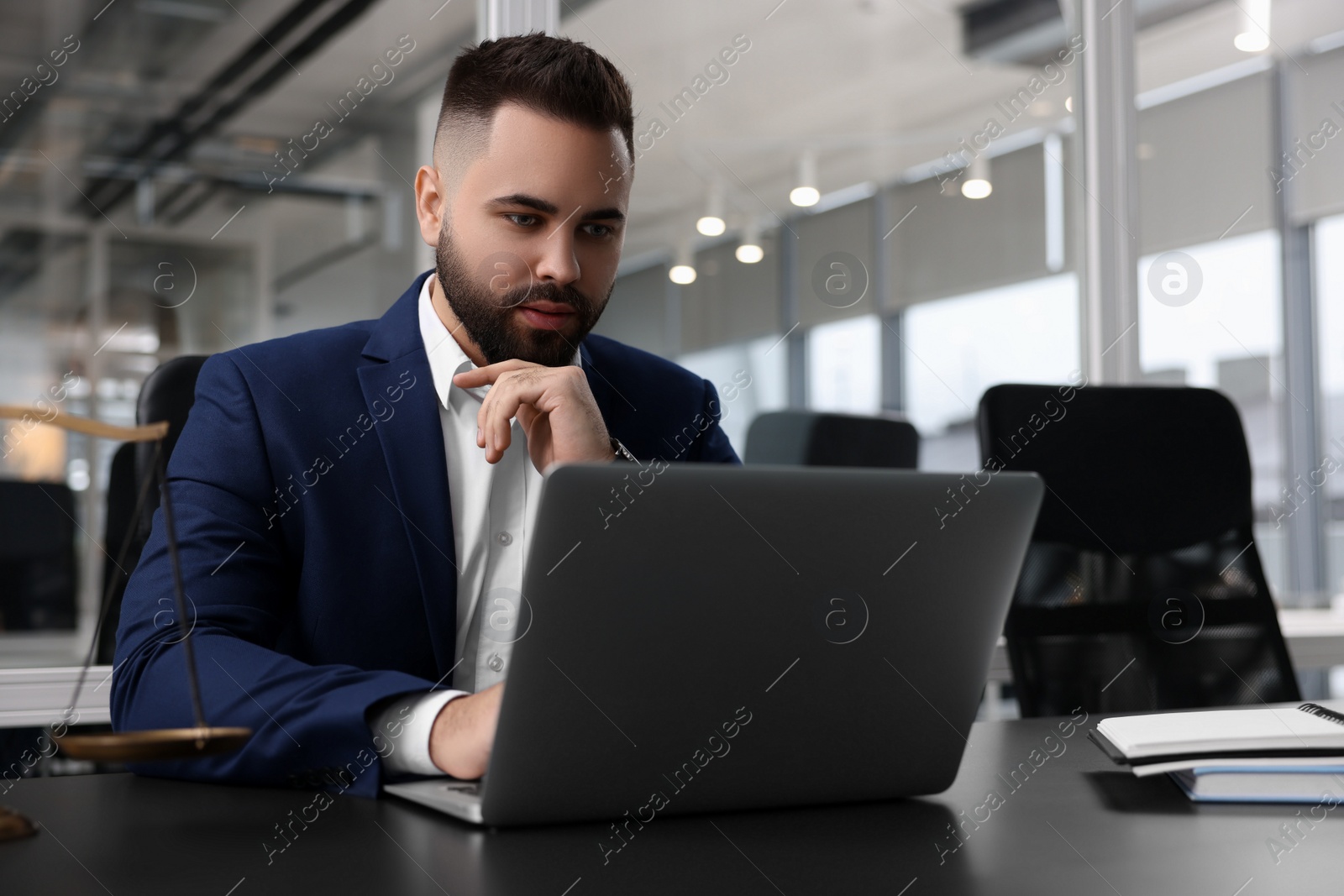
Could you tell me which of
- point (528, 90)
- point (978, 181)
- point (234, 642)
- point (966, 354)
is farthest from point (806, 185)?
point (234, 642)

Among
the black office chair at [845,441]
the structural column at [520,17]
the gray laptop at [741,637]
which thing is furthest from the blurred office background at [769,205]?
the gray laptop at [741,637]

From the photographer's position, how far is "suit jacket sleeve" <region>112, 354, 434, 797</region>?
0.85 metres

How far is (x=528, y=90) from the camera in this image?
1.44 m

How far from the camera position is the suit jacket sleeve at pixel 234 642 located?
0.85 metres

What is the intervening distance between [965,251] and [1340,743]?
3245 mm

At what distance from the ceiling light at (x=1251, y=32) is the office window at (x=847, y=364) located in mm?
1824

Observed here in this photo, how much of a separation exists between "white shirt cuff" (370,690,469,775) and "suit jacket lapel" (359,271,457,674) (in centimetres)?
41

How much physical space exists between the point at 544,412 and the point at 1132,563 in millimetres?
1023

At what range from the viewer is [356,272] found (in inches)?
100

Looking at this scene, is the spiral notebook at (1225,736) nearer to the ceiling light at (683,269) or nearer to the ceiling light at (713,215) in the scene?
the ceiling light at (683,269)

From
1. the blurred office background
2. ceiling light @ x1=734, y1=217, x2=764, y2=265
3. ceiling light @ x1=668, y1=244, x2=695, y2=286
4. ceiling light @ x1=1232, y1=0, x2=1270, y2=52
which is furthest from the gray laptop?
ceiling light @ x1=1232, y1=0, x2=1270, y2=52

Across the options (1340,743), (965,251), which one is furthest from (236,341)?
(965,251)

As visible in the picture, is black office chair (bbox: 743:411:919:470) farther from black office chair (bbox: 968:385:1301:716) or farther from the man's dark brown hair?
the man's dark brown hair

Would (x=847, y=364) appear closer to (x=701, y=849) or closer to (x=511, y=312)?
(x=511, y=312)
